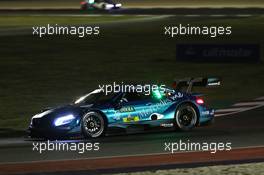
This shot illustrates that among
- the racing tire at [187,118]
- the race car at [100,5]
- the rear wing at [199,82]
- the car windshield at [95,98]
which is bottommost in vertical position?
the racing tire at [187,118]

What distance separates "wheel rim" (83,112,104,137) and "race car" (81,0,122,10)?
57251 millimetres

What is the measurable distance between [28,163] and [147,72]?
17271 mm

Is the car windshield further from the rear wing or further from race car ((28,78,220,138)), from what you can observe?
the rear wing

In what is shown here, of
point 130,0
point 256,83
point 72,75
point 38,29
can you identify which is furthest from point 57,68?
point 130,0

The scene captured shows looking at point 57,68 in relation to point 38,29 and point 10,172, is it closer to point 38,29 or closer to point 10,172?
point 38,29

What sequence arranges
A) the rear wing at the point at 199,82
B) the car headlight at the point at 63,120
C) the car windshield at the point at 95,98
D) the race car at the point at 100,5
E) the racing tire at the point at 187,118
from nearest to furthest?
the car headlight at the point at 63,120 < the car windshield at the point at 95,98 < the rear wing at the point at 199,82 < the racing tire at the point at 187,118 < the race car at the point at 100,5

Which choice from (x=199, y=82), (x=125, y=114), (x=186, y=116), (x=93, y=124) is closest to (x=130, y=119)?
(x=125, y=114)

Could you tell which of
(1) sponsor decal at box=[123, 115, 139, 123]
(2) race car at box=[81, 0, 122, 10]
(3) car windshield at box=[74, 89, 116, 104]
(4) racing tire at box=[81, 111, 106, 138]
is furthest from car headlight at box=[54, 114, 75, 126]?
(2) race car at box=[81, 0, 122, 10]

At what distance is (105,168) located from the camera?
38.7ft

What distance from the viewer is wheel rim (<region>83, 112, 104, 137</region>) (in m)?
15.1

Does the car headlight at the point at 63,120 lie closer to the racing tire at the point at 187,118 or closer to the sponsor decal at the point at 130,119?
the sponsor decal at the point at 130,119

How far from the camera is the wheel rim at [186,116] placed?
16.3m

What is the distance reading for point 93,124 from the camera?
15.3 meters

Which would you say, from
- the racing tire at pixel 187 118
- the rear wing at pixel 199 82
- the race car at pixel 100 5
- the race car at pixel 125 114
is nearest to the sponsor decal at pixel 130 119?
the race car at pixel 125 114
